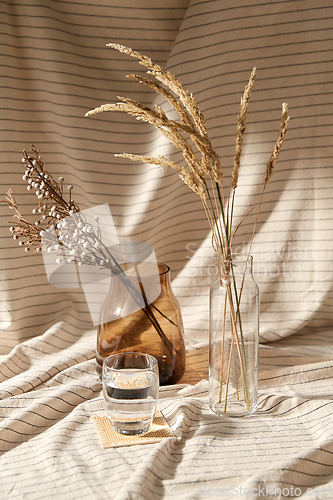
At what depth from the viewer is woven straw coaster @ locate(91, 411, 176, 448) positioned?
82 cm

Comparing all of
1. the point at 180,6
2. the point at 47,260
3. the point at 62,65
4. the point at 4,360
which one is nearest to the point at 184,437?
the point at 4,360

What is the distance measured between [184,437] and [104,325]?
29 cm

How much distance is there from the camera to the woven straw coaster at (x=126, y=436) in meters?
0.82

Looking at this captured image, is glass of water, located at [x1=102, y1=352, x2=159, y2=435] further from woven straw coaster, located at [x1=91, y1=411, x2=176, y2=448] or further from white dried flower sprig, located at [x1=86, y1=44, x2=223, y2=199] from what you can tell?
white dried flower sprig, located at [x1=86, y1=44, x2=223, y2=199]

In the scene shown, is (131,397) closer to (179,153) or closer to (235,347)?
(235,347)

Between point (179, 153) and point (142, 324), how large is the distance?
0.57 metres

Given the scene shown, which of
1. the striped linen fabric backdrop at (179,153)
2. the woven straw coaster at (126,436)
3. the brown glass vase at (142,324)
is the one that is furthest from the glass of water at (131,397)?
the striped linen fabric backdrop at (179,153)

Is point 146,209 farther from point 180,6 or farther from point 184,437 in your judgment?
point 184,437

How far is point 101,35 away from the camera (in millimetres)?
1330

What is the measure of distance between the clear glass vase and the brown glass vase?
0.11 meters

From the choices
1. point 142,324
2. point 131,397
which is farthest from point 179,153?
point 131,397

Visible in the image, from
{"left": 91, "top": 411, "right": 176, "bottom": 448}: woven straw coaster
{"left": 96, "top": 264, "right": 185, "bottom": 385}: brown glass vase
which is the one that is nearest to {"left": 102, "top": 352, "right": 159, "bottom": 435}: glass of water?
{"left": 91, "top": 411, "right": 176, "bottom": 448}: woven straw coaster

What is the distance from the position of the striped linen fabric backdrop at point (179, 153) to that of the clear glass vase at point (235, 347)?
155mm

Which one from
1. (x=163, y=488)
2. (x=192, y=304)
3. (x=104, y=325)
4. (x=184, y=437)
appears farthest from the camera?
(x=192, y=304)
